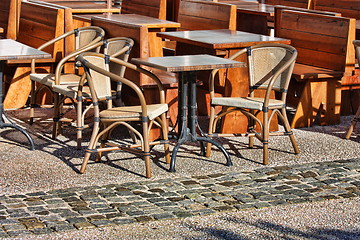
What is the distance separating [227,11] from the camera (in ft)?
30.5

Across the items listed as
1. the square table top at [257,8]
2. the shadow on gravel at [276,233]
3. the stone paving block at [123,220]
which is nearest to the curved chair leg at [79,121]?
the stone paving block at [123,220]

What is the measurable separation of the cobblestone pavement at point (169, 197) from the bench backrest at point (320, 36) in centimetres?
216

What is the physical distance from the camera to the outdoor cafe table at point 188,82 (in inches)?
265

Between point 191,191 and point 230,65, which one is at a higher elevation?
point 230,65

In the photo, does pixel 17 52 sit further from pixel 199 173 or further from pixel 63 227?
pixel 63 227

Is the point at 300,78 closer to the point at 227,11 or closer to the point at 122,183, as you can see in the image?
the point at 227,11

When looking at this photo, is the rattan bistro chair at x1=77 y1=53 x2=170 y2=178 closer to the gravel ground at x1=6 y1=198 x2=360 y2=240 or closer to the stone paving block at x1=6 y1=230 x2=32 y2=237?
the gravel ground at x1=6 y1=198 x2=360 y2=240

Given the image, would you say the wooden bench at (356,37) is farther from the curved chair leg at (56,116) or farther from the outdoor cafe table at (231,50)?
Result: the curved chair leg at (56,116)

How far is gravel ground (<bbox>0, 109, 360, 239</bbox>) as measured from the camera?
5262 millimetres

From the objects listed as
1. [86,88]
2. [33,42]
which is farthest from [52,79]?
[33,42]

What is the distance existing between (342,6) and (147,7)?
113 inches

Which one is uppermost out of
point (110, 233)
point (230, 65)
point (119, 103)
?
point (230, 65)

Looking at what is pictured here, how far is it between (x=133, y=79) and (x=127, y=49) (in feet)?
1.85

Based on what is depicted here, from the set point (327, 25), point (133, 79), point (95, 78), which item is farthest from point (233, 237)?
point (327, 25)
